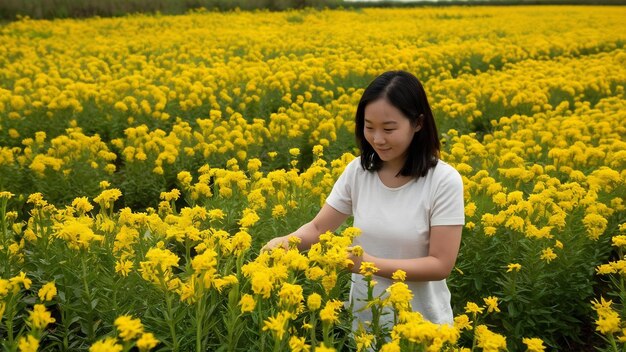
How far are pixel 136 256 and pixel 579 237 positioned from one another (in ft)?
9.05

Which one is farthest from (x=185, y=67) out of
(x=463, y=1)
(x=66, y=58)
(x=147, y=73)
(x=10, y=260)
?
Result: (x=463, y=1)

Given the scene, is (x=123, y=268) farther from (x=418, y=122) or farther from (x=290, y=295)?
(x=418, y=122)

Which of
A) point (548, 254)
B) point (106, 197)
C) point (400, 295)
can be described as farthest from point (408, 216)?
point (106, 197)

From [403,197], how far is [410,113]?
1.14ft

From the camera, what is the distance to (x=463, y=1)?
42.0 metres

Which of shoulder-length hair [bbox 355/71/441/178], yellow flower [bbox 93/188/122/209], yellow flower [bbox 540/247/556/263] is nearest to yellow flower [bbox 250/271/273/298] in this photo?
shoulder-length hair [bbox 355/71/441/178]

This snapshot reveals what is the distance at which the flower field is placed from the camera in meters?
2.04

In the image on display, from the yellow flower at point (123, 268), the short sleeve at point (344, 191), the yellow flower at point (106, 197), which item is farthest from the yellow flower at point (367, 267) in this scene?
the yellow flower at point (106, 197)

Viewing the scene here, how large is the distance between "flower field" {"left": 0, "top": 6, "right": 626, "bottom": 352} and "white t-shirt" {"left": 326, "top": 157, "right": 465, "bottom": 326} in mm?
225

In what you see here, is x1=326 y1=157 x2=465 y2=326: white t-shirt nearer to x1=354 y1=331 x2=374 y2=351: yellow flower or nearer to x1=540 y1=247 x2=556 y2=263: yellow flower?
x1=354 y1=331 x2=374 y2=351: yellow flower

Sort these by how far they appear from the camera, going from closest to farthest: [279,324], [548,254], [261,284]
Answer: [279,324], [261,284], [548,254]

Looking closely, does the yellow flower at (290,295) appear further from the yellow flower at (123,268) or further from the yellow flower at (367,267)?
the yellow flower at (123,268)

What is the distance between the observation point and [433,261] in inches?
86.5

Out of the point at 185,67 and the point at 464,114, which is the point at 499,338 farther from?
the point at 185,67
